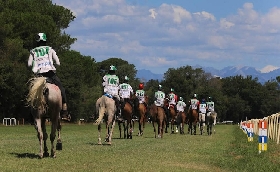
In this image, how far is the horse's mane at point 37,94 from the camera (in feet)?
44.5

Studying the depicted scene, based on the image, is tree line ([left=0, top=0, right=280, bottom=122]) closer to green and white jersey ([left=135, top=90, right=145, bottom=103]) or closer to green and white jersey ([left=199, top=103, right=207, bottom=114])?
green and white jersey ([left=135, top=90, right=145, bottom=103])

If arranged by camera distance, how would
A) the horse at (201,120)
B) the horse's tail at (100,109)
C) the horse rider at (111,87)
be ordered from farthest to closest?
the horse at (201,120)
the horse rider at (111,87)
the horse's tail at (100,109)

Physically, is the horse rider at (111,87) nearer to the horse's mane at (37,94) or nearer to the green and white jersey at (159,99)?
the horse's mane at (37,94)

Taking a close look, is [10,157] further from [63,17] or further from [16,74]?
[63,17]

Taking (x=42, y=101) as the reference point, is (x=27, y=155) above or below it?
below

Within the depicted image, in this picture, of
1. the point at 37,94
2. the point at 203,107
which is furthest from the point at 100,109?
the point at 203,107

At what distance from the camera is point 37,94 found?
44.5 feet

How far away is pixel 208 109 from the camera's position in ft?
143

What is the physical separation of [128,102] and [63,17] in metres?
47.3

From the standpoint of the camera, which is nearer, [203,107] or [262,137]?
[262,137]

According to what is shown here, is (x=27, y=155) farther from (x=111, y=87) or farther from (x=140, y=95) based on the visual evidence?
(x=140, y=95)

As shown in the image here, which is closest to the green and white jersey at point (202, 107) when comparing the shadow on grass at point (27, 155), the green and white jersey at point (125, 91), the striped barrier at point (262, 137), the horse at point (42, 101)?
the green and white jersey at point (125, 91)

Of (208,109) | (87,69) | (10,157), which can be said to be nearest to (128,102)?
(10,157)

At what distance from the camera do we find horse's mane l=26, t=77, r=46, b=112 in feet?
44.5
